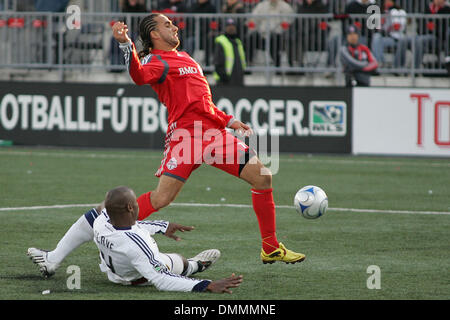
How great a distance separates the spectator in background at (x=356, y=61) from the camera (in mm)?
20469

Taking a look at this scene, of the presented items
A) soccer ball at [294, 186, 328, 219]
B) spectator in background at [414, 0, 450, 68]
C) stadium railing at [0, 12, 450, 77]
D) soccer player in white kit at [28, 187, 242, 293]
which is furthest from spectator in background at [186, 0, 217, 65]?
soccer player in white kit at [28, 187, 242, 293]

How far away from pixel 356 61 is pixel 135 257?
563 inches

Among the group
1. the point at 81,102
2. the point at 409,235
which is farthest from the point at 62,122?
the point at 409,235

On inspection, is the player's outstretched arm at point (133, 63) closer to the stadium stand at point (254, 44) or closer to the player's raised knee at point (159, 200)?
the player's raised knee at point (159, 200)

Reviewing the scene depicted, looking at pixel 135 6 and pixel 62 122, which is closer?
pixel 62 122

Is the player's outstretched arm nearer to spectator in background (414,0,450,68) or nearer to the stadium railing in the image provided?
the stadium railing

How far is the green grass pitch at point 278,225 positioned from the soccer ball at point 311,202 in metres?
0.37

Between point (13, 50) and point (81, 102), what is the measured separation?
3393 mm

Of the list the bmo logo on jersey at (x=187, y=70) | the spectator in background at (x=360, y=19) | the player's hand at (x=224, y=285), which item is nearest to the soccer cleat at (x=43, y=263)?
the player's hand at (x=224, y=285)

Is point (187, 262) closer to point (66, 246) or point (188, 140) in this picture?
point (66, 246)

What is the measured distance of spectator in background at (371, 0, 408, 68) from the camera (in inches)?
826

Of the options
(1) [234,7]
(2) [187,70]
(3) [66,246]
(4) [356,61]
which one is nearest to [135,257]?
(3) [66,246]
